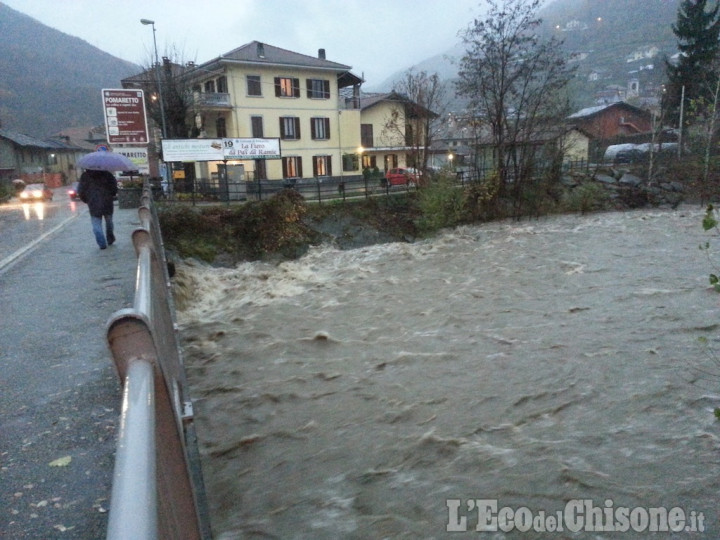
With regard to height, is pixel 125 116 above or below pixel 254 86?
below

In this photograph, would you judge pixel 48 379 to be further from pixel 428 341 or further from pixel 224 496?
pixel 428 341

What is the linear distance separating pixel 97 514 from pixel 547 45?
27.2 meters

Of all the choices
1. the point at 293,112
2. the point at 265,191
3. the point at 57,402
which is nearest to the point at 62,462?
the point at 57,402

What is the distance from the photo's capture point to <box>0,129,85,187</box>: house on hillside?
47344 millimetres

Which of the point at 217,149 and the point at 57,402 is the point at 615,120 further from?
the point at 57,402

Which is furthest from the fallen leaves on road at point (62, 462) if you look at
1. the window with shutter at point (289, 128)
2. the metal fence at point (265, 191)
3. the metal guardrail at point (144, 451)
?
the window with shutter at point (289, 128)

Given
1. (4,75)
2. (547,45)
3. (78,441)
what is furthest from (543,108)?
(4,75)

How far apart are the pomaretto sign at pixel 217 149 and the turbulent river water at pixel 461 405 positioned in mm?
13081

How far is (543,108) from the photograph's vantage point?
25.0 metres

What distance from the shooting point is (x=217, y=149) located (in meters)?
24.8

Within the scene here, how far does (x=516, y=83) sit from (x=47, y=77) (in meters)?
134

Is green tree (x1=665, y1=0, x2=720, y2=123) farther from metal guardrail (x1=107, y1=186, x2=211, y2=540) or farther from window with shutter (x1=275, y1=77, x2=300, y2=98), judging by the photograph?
metal guardrail (x1=107, y1=186, x2=211, y2=540)

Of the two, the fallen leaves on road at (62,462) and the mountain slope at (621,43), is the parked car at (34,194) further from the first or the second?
the mountain slope at (621,43)

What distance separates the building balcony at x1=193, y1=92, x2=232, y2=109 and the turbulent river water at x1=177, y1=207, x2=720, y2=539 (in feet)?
84.3
